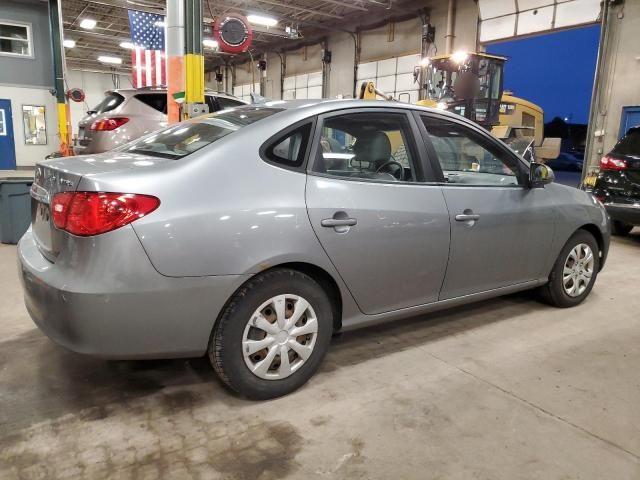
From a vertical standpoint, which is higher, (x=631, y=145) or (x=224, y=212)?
(x=631, y=145)

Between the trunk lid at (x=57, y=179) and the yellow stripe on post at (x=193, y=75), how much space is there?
2847 mm

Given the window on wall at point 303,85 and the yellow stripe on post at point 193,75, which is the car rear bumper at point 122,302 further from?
the window on wall at point 303,85

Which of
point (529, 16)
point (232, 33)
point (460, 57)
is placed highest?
point (529, 16)

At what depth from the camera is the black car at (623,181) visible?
6164mm

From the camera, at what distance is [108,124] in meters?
6.92

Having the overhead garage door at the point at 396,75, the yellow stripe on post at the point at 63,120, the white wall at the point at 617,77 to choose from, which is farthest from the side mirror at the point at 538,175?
the yellow stripe on post at the point at 63,120

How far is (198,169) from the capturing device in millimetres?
2092

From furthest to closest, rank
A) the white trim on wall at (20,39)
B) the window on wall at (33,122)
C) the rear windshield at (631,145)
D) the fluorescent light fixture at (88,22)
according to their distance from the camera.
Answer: the fluorescent light fixture at (88,22), the window on wall at (33,122), the white trim on wall at (20,39), the rear windshield at (631,145)

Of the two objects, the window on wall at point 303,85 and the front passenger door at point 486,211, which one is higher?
the window on wall at point 303,85

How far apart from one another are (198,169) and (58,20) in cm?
1274

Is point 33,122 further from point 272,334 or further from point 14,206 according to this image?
point 272,334

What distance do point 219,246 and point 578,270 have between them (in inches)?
117

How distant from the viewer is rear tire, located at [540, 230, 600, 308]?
3676 millimetres

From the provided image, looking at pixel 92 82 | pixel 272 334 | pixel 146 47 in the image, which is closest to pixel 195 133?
pixel 272 334
